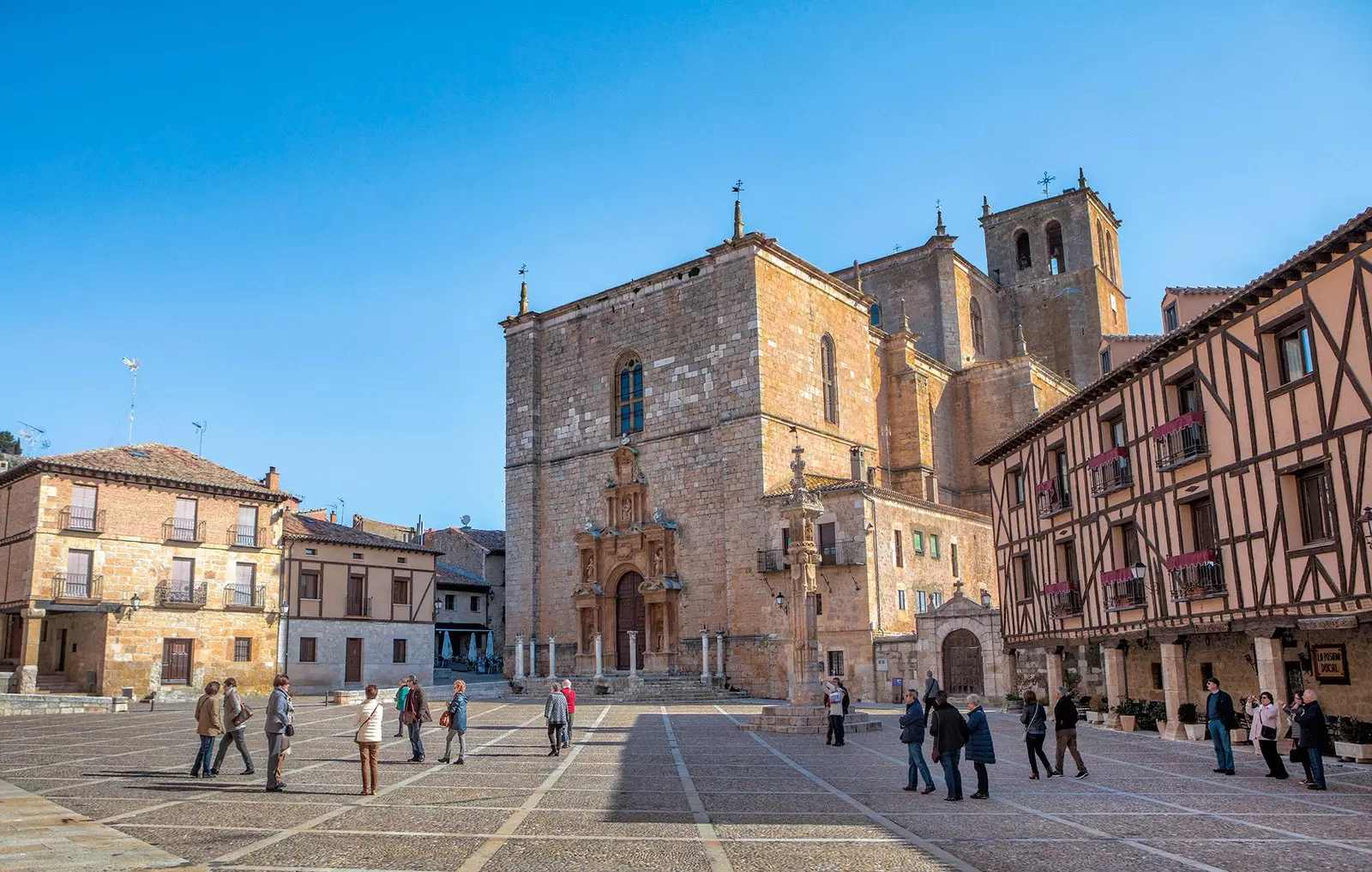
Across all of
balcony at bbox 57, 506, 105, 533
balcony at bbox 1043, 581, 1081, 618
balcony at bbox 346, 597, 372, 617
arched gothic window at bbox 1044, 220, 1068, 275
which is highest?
arched gothic window at bbox 1044, 220, 1068, 275

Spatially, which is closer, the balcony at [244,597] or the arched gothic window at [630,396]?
the balcony at [244,597]

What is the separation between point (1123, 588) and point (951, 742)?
11.3m

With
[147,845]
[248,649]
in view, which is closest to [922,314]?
[248,649]

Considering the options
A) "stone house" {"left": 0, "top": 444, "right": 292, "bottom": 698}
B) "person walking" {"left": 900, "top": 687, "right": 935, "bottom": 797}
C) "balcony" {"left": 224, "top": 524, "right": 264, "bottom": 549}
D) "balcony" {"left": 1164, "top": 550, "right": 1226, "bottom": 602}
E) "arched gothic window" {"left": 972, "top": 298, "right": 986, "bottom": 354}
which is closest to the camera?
"person walking" {"left": 900, "top": 687, "right": 935, "bottom": 797}

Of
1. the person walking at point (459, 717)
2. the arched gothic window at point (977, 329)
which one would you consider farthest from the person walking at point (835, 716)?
the arched gothic window at point (977, 329)

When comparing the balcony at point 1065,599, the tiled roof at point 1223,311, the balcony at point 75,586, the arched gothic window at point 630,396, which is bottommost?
the balcony at point 1065,599

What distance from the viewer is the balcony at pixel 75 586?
32.7 metres

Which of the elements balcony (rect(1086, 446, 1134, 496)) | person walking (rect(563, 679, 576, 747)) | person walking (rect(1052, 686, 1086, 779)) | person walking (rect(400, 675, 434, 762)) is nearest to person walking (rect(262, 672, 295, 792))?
person walking (rect(400, 675, 434, 762))

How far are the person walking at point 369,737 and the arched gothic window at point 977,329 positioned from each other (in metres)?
42.8

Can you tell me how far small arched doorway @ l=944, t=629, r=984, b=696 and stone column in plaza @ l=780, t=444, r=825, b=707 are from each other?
802 centimetres

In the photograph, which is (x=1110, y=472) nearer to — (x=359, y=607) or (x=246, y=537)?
(x=246, y=537)

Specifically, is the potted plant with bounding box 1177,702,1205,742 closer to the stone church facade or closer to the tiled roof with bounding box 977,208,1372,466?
the tiled roof with bounding box 977,208,1372,466

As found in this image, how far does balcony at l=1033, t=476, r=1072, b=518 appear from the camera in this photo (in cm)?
2502

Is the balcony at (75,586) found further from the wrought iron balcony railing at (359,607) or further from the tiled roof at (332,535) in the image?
the wrought iron balcony railing at (359,607)
